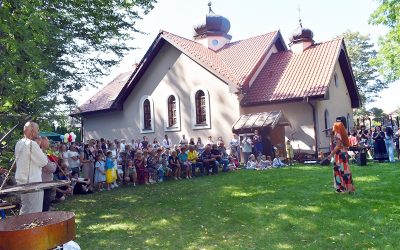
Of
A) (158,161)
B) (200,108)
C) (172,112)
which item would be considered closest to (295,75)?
(200,108)

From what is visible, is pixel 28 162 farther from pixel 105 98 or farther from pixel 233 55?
pixel 105 98

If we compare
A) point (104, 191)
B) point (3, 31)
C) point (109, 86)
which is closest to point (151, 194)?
point (104, 191)

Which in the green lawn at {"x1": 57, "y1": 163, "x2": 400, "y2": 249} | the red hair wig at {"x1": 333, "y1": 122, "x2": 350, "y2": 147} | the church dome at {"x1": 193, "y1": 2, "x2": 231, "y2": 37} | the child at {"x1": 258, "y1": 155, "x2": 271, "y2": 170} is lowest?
the green lawn at {"x1": 57, "y1": 163, "x2": 400, "y2": 249}

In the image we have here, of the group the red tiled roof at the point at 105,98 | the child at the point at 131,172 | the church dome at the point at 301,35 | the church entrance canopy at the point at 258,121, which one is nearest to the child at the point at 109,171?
the child at the point at 131,172

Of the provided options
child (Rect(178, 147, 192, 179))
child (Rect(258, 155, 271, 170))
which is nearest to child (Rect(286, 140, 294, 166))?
child (Rect(258, 155, 271, 170))

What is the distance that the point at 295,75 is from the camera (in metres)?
20.5

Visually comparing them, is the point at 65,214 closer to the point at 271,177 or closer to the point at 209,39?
the point at 271,177

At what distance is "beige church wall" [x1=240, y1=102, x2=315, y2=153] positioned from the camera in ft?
62.5

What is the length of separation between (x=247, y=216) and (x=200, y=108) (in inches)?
562

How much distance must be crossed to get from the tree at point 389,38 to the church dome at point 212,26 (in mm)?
9662

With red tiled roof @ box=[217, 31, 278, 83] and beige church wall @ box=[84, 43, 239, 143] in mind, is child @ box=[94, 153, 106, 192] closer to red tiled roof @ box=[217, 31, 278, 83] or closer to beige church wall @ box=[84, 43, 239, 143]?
beige church wall @ box=[84, 43, 239, 143]

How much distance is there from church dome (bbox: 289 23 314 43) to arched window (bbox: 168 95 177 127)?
830 centimetres

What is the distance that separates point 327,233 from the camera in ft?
20.7

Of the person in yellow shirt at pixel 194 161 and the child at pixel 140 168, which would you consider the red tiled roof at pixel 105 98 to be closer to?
the person in yellow shirt at pixel 194 161
